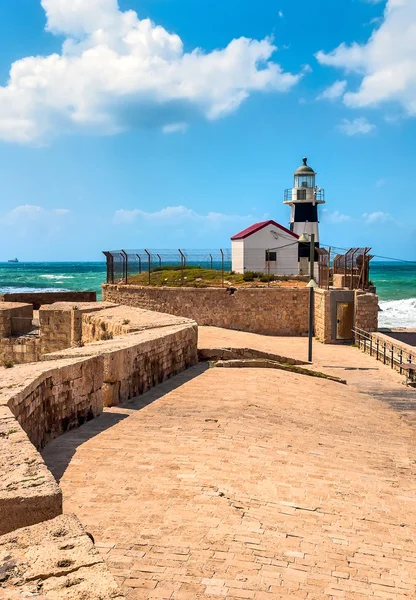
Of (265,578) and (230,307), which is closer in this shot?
(265,578)

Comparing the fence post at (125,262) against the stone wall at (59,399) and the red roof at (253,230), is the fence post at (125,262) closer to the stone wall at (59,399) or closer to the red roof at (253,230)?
the red roof at (253,230)

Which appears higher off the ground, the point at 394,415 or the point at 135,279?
the point at 135,279

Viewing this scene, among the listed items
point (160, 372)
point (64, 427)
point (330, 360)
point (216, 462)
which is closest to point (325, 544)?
point (216, 462)

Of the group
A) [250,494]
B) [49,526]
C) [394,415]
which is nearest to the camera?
[49,526]

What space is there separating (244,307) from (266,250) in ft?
31.2

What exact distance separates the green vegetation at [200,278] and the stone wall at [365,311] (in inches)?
258

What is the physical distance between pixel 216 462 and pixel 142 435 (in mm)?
1311

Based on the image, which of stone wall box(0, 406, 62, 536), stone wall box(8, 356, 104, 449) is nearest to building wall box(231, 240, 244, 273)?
stone wall box(8, 356, 104, 449)

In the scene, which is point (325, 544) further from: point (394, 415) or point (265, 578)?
point (394, 415)

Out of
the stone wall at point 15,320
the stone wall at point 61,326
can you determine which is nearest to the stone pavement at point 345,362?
the stone wall at point 61,326

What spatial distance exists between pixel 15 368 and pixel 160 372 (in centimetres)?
370

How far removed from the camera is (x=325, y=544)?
16.3 feet

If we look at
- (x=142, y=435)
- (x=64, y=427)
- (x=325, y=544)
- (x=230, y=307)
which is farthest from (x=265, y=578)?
(x=230, y=307)

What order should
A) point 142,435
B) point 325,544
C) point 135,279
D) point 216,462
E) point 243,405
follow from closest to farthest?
1. point 325,544
2. point 216,462
3. point 142,435
4. point 243,405
5. point 135,279
